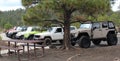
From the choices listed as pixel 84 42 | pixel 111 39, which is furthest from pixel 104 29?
pixel 84 42

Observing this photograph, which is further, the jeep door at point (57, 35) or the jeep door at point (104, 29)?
the jeep door at point (57, 35)

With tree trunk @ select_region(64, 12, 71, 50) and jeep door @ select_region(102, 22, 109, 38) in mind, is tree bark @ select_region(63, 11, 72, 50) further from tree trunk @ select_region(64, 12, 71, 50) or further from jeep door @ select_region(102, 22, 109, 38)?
jeep door @ select_region(102, 22, 109, 38)

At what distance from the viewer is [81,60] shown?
46.6 feet

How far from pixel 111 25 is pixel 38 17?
23.1ft

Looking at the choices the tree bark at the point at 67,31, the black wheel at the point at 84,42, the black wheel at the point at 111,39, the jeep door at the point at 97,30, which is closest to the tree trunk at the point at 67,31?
the tree bark at the point at 67,31

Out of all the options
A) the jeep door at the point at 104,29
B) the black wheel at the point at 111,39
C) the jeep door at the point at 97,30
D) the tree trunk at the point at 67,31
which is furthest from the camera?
the black wheel at the point at 111,39

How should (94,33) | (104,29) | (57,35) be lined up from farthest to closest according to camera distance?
(57,35) < (104,29) < (94,33)

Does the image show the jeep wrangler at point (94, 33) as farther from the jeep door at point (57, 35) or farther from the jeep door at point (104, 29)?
the jeep door at point (57, 35)

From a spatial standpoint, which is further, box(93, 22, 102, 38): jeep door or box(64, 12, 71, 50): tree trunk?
box(93, 22, 102, 38): jeep door

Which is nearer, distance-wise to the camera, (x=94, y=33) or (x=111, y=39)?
(x=94, y=33)

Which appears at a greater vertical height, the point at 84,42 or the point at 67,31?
the point at 67,31

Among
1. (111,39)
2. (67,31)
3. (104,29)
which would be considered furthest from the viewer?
(111,39)

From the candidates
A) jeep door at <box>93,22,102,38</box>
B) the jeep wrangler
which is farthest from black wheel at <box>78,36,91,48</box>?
jeep door at <box>93,22,102,38</box>

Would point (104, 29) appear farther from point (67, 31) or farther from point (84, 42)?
point (67, 31)
